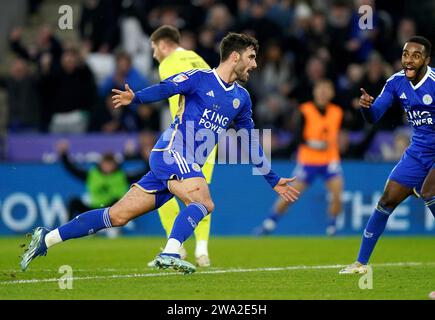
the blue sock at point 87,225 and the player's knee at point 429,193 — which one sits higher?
the player's knee at point 429,193

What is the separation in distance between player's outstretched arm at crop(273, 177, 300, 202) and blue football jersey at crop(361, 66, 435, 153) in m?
1.00

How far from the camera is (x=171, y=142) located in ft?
30.0

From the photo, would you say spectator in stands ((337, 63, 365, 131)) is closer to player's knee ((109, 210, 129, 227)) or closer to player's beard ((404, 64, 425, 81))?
player's beard ((404, 64, 425, 81))

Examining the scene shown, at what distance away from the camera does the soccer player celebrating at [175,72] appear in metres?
10.9

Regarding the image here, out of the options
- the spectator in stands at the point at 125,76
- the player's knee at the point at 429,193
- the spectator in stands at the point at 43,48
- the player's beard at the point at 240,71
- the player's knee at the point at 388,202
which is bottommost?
the player's knee at the point at 388,202

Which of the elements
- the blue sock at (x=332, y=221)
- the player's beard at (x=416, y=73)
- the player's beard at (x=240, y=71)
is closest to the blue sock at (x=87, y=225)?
the player's beard at (x=240, y=71)

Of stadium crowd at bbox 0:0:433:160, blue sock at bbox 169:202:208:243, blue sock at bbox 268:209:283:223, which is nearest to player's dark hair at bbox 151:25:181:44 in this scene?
blue sock at bbox 169:202:208:243

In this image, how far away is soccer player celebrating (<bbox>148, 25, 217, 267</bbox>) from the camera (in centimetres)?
1091

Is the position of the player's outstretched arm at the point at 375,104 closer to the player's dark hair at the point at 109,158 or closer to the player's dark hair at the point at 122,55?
the player's dark hair at the point at 109,158

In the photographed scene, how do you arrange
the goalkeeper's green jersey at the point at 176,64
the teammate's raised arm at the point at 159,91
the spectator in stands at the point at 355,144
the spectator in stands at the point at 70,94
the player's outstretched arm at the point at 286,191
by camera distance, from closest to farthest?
1. the teammate's raised arm at the point at 159,91
2. the player's outstretched arm at the point at 286,191
3. the goalkeeper's green jersey at the point at 176,64
4. the spectator in stands at the point at 355,144
5. the spectator in stands at the point at 70,94

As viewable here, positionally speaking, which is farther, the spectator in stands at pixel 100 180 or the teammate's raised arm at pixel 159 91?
the spectator in stands at pixel 100 180

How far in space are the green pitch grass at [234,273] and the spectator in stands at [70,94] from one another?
3.69 metres

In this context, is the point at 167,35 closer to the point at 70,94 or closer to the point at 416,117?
the point at 416,117
